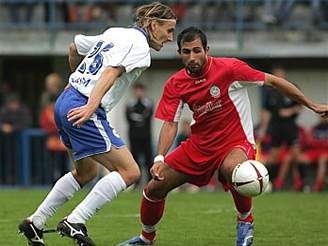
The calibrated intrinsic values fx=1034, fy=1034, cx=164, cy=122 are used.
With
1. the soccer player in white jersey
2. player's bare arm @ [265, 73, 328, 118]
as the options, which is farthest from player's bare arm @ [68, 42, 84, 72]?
player's bare arm @ [265, 73, 328, 118]

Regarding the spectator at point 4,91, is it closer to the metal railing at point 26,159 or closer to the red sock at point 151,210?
the metal railing at point 26,159

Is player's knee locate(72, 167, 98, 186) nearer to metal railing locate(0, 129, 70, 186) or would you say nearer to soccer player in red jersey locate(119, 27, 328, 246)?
soccer player in red jersey locate(119, 27, 328, 246)

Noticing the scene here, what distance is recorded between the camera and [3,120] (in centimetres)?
2112

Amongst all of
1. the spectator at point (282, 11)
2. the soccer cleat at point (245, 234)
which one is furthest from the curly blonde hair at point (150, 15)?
the spectator at point (282, 11)

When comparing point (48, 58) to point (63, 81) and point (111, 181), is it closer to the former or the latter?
point (63, 81)

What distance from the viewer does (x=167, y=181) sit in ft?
31.0

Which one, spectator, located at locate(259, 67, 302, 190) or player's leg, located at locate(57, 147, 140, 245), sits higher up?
player's leg, located at locate(57, 147, 140, 245)

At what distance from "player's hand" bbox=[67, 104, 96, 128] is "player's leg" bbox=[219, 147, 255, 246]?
4.67 ft

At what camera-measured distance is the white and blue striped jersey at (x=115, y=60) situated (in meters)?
8.70

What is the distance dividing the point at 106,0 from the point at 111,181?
14831 millimetres

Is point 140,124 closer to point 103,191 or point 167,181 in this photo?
point 167,181

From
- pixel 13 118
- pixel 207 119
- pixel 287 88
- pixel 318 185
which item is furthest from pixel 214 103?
pixel 13 118

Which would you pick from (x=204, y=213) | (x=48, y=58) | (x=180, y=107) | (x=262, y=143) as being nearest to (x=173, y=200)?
(x=204, y=213)

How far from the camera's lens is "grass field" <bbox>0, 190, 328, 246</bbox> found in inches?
404
